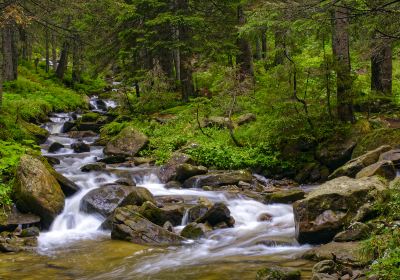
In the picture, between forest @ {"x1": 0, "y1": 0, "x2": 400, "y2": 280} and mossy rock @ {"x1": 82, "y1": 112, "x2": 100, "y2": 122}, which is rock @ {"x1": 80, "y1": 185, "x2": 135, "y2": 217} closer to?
forest @ {"x1": 0, "y1": 0, "x2": 400, "y2": 280}

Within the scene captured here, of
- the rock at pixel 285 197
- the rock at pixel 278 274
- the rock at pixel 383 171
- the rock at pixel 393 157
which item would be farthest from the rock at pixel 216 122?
the rock at pixel 278 274

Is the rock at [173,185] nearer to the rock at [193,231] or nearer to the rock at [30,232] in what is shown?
the rock at [193,231]

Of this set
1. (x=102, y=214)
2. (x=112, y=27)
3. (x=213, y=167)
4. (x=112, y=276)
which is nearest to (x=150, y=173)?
(x=213, y=167)

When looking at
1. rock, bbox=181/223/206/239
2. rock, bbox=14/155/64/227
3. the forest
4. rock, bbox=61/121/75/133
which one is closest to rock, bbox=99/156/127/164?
the forest

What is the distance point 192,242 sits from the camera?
917 centimetres

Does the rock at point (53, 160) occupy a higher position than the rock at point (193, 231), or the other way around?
the rock at point (53, 160)

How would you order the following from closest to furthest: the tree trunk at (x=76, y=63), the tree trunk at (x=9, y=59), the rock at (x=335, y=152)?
the rock at (x=335, y=152)
the tree trunk at (x=9, y=59)
the tree trunk at (x=76, y=63)

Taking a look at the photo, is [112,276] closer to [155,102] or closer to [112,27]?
[155,102]

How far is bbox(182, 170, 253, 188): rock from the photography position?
13492 millimetres

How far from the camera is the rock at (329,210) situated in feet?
26.4

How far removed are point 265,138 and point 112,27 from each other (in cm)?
1311

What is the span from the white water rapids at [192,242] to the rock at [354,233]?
0.90 metres

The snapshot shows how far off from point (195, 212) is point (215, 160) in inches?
189

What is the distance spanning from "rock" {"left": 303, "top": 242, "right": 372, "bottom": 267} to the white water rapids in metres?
0.66
